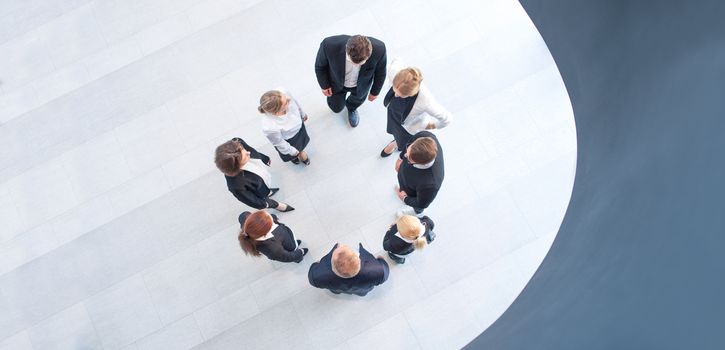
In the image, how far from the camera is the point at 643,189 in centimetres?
286

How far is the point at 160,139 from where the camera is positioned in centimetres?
514

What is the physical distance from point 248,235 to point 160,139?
2300 millimetres

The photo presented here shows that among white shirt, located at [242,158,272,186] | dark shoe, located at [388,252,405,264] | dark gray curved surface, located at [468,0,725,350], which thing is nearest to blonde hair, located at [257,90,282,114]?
white shirt, located at [242,158,272,186]

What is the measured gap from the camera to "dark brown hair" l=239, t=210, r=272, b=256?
3.46 meters

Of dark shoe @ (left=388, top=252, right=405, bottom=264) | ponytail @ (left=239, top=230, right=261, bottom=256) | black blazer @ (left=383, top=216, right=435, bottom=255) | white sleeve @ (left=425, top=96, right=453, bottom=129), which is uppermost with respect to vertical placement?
white sleeve @ (left=425, top=96, right=453, bottom=129)

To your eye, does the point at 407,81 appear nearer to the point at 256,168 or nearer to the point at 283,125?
the point at 283,125

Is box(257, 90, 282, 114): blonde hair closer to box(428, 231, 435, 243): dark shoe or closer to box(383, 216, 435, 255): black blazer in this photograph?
box(383, 216, 435, 255): black blazer

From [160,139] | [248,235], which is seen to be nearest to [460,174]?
[248,235]

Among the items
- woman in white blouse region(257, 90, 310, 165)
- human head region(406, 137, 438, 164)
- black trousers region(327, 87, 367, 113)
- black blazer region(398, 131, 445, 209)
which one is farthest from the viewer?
black trousers region(327, 87, 367, 113)

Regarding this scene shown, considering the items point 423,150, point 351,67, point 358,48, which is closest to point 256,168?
point 351,67

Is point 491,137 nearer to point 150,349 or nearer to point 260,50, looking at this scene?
point 260,50

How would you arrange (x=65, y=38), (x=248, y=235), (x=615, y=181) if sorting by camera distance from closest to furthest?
(x=615, y=181)
(x=248, y=235)
(x=65, y=38)

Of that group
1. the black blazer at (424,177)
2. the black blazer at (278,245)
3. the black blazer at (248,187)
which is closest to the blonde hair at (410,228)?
the black blazer at (424,177)

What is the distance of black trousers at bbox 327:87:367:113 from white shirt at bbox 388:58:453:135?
560mm
